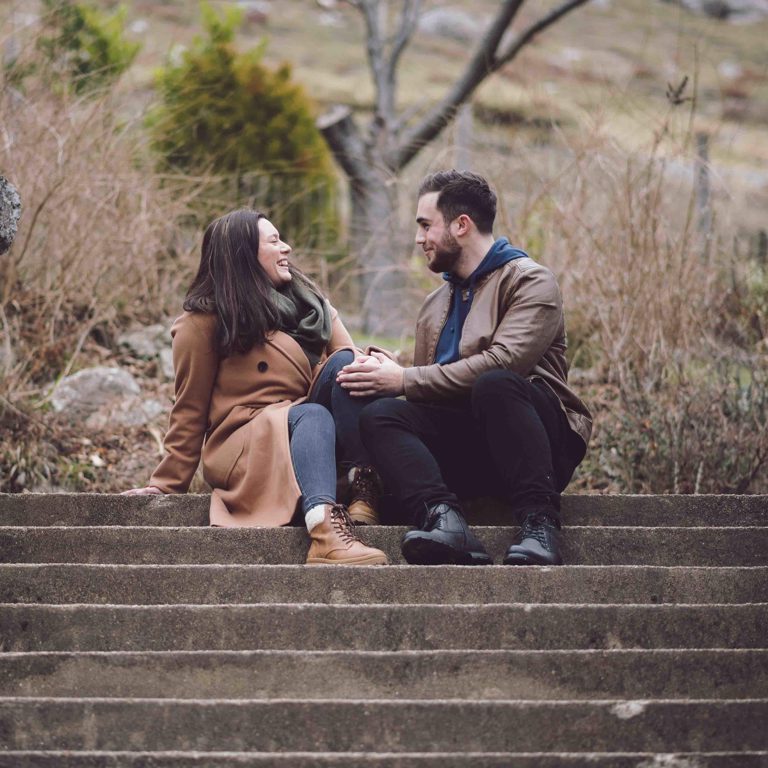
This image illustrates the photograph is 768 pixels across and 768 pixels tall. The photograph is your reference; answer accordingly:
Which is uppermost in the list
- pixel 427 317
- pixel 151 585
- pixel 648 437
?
pixel 427 317

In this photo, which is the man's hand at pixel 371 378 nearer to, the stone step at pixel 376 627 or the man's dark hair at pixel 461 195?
the man's dark hair at pixel 461 195

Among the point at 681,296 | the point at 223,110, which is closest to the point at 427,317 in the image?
the point at 681,296

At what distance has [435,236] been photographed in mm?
3723

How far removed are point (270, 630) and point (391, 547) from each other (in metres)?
0.69

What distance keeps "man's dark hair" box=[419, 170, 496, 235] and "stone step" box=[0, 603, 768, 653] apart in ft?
4.57

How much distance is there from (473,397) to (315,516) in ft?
1.79

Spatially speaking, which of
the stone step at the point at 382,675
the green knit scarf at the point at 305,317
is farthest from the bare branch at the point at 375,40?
the stone step at the point at 382,675

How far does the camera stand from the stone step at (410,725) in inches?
92.7

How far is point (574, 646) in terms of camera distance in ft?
9.03

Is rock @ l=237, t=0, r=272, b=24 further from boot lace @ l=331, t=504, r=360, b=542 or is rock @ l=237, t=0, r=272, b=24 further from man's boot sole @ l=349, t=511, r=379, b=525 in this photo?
boot lace @ l=331, t=504, r=360, b=542

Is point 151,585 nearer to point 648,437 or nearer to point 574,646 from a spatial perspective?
point 574,646

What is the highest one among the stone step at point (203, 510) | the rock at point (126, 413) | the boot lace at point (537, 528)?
the boot lace at point (537, 528)

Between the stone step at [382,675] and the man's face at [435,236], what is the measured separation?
1.50m

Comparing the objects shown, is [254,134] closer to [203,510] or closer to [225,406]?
[225,406]
